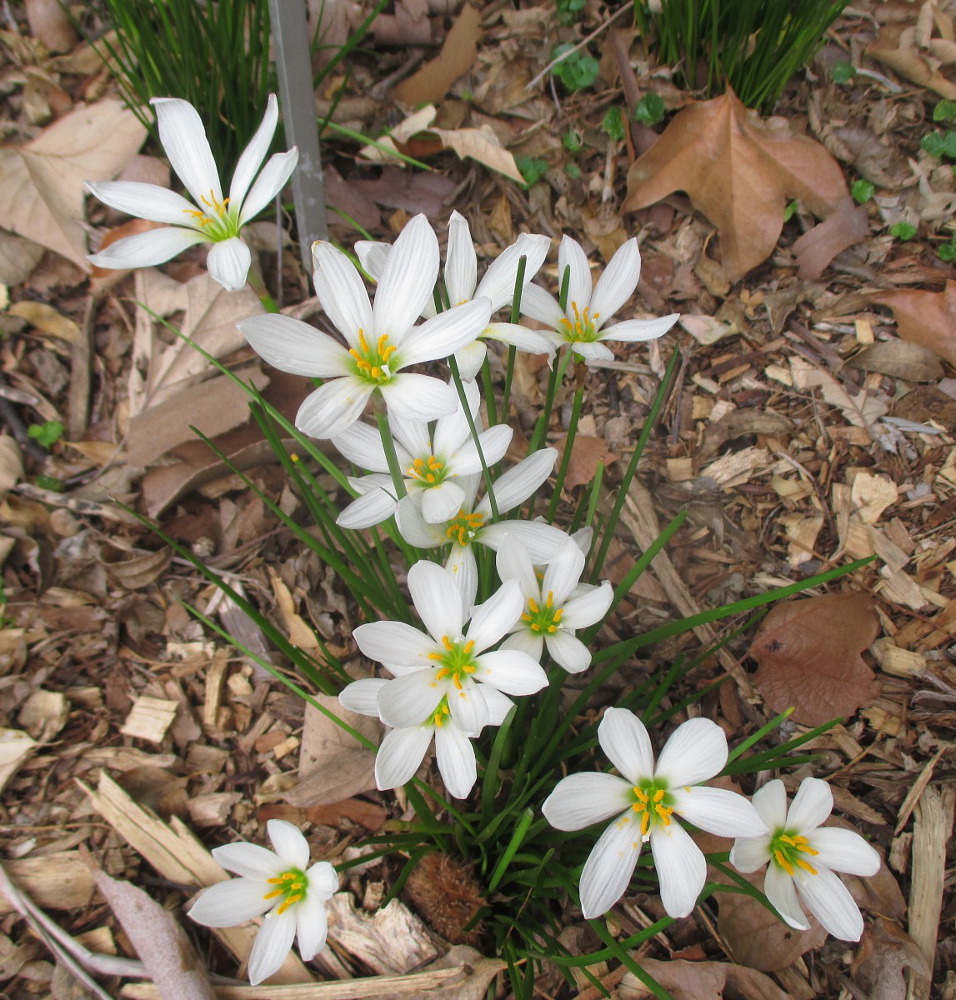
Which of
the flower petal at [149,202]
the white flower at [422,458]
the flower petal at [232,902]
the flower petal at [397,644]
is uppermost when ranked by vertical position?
the flower petal at [149,202]

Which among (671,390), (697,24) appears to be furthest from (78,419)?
(697,24)

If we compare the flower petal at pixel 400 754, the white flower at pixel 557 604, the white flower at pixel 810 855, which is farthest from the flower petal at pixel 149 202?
the white flower at pixel 810 855

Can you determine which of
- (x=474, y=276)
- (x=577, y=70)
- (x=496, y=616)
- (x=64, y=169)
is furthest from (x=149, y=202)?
(x=577, y=70)

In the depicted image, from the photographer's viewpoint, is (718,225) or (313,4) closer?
(718,225)

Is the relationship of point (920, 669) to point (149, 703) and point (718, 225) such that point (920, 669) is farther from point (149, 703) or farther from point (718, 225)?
point (149, 703)

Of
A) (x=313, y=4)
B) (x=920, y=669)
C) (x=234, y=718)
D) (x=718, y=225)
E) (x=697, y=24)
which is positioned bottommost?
(x=920, y=669)

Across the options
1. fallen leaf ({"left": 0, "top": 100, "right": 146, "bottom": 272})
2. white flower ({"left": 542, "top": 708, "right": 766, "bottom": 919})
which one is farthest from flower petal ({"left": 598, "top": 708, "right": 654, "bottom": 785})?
fallen leaf ({"left": 0, "top": 100, "right": 146, "bottom": 272})

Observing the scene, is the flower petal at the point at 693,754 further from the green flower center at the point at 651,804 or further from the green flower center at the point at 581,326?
the green flower center at the point at 581,326

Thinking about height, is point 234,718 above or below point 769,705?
above
